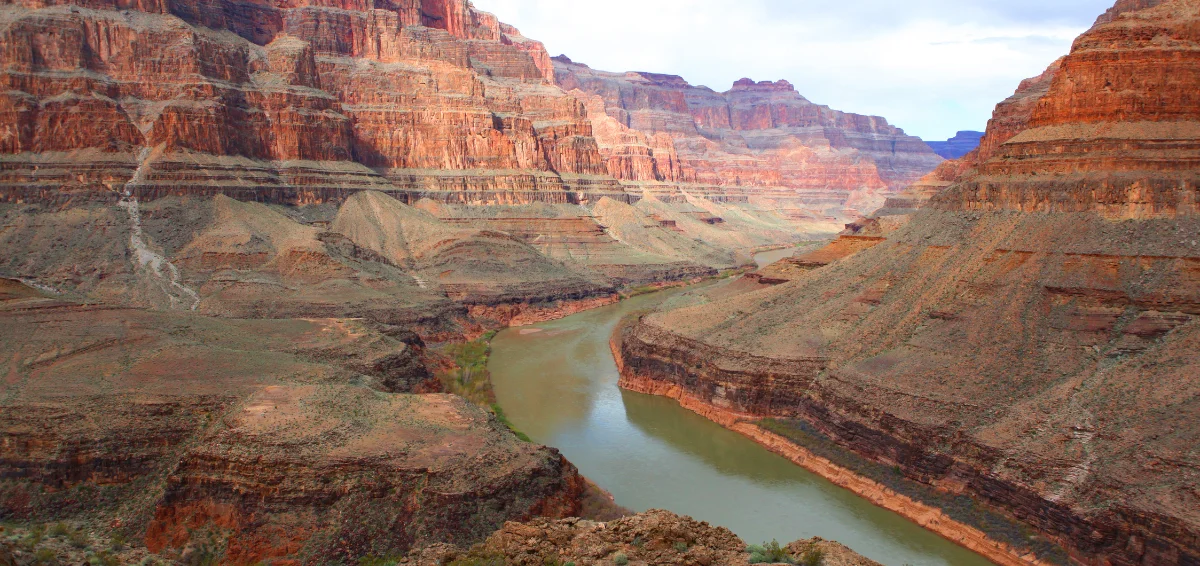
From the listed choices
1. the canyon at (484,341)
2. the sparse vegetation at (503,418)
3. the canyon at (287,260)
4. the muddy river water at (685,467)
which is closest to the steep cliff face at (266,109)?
the canyon at (287,260)

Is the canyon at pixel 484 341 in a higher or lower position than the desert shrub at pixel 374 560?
higher

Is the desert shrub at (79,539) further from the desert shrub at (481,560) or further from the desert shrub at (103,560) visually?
the desert shrub at (481,560)

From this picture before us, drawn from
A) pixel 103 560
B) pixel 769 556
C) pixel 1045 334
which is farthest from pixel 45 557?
pixel 1045 334

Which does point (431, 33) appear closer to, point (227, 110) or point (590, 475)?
point (227, 110)

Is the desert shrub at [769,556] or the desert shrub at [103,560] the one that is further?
the desert shrub at [103,560]

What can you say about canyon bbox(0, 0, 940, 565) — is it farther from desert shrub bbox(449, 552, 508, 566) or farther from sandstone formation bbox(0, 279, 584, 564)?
desert shrub bbox(449, 552, 508, 566)

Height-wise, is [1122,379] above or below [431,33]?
below

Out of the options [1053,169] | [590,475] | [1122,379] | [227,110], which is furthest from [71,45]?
[1122,379]
